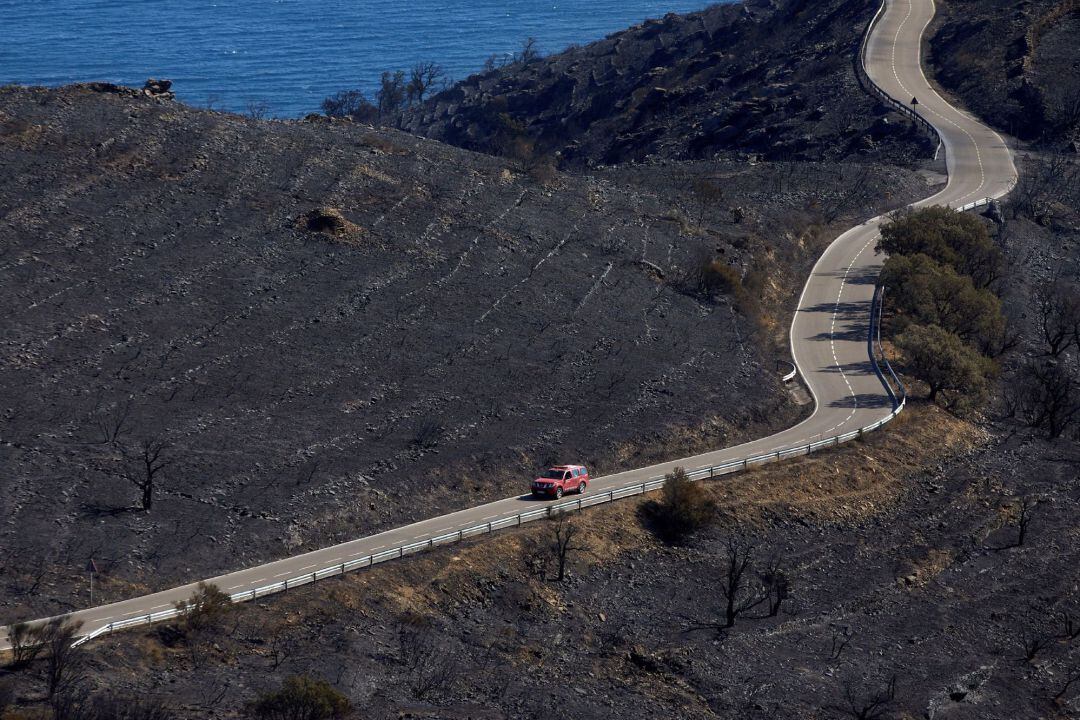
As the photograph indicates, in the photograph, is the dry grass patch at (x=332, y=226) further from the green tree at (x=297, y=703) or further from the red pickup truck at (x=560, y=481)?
the green tree at (x=297, y=703)

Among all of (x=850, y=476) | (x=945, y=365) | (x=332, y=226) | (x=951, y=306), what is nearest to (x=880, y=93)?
(x=951, y=306)

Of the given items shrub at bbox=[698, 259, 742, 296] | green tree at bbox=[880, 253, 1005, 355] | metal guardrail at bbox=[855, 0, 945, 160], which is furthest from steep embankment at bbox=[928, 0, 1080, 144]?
shrub at bbox=[698, 259, 742, 296]

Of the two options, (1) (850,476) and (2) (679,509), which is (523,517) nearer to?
(2) (679,509)

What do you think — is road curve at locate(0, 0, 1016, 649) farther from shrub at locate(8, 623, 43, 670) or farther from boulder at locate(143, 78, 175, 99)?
boulder at locate(143, 78, 175, 99)

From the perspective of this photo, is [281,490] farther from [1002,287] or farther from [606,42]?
[606,42]

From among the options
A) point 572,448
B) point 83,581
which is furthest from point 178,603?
point 572,448

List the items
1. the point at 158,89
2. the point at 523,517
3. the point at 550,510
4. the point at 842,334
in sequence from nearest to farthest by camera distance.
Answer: the point at 523,517, the point at 550,510, the point at 842,334, the point at 158,89
